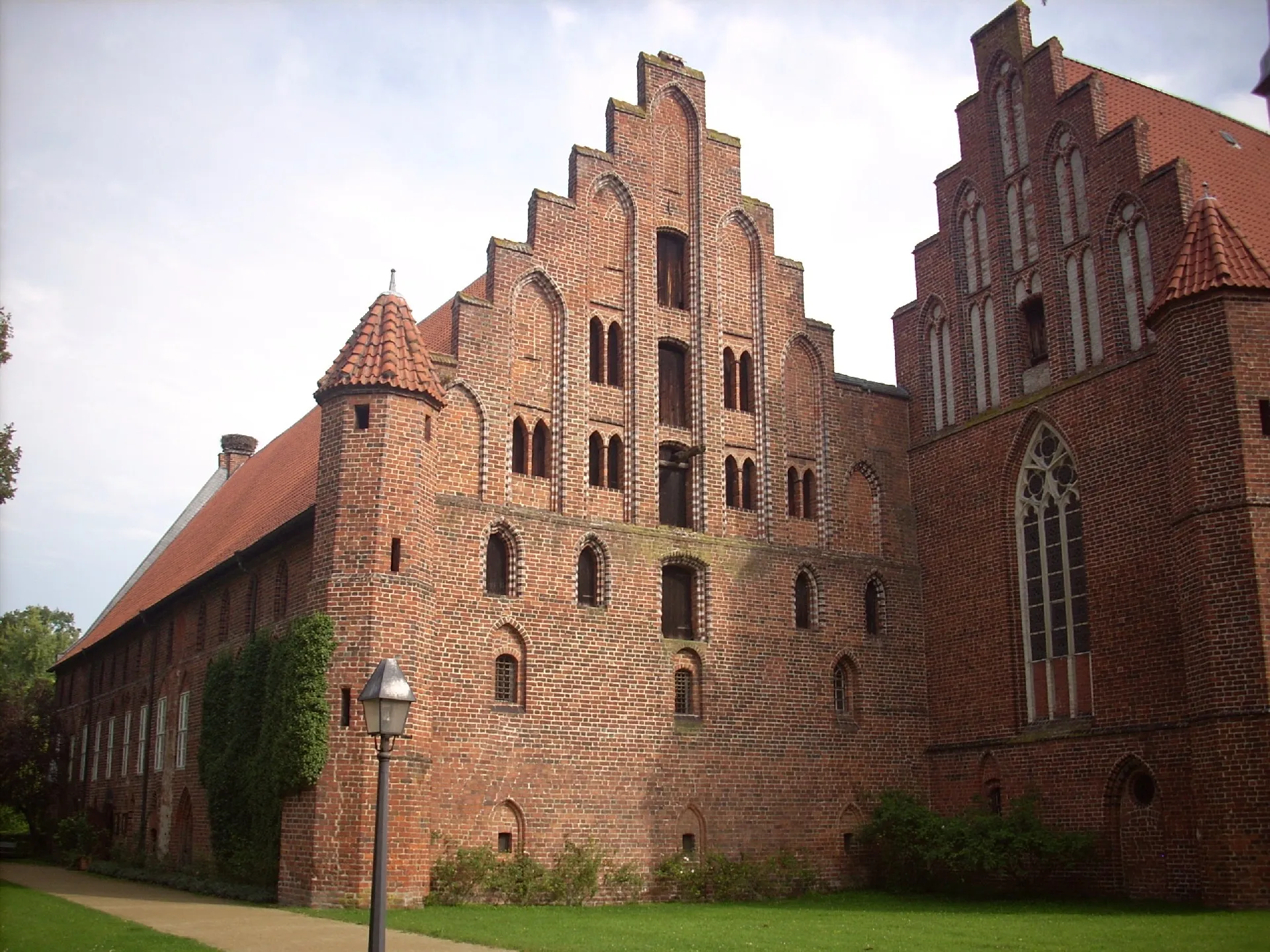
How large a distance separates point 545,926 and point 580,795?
526cm

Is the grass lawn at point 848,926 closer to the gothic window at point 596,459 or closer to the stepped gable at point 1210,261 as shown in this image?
the gothic window at point 596,459

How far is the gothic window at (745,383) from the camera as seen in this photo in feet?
86.3

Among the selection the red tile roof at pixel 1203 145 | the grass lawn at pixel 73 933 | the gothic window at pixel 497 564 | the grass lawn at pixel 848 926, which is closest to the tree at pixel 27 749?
the grass lawn at pixel 73 933

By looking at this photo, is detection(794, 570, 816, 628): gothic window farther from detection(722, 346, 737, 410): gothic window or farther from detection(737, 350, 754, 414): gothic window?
detection(722, 346, 737, 410): gothic window

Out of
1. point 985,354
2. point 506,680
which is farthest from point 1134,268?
point 506,680

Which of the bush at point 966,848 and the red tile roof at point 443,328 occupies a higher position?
the red tile roof at point 443,328

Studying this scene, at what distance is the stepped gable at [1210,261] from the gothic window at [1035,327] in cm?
Result: 391

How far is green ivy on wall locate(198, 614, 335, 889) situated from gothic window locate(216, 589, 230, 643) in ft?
3.30

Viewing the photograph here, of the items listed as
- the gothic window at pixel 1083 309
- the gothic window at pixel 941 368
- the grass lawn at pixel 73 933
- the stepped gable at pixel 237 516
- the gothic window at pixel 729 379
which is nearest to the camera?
the grass lawn at pixel 73 933

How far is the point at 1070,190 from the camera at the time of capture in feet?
81.3

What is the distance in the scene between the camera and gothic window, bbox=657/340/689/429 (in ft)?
83.8

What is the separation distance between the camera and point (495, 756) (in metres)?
21.7

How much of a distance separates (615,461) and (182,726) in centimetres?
1186

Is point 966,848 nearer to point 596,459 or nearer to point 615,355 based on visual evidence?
point 596,459
